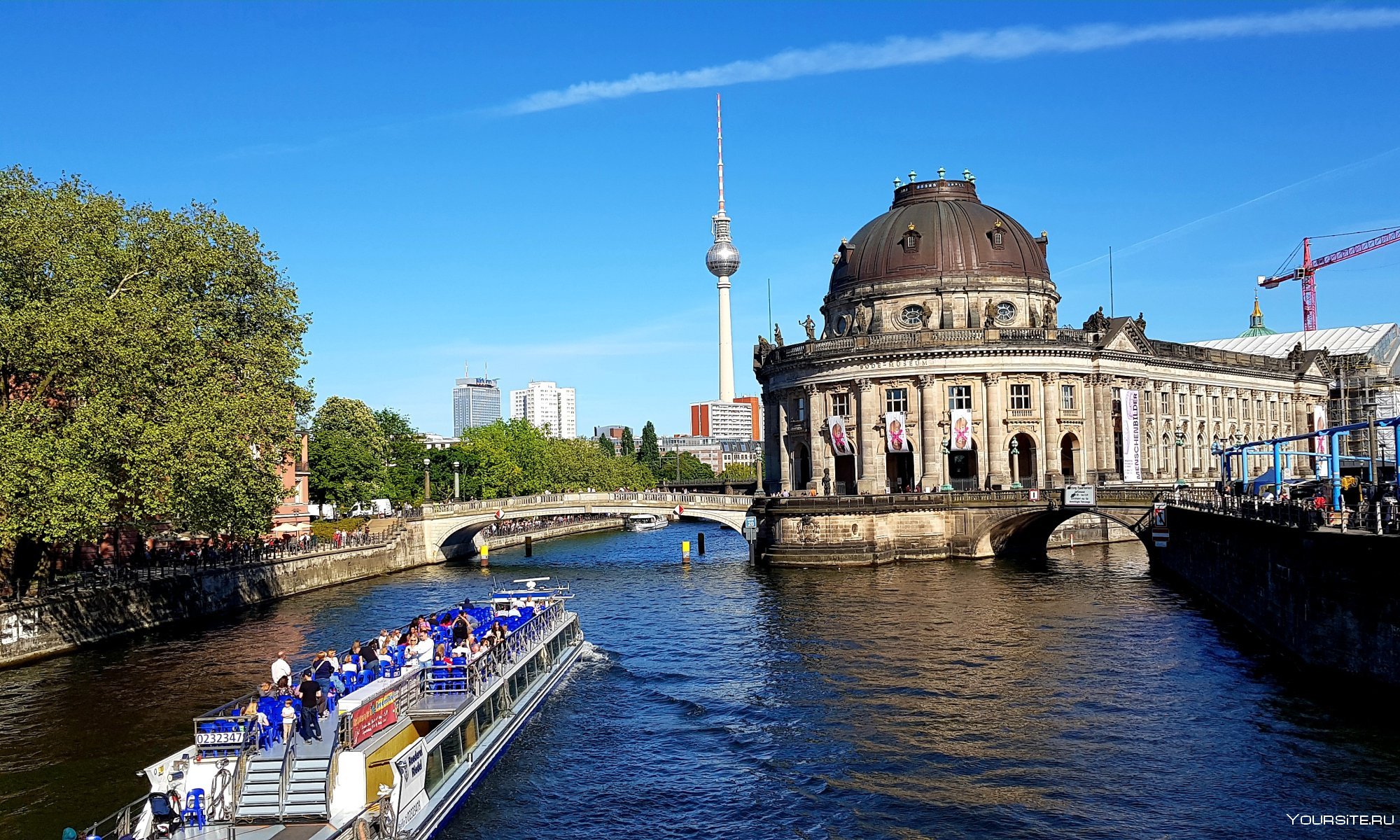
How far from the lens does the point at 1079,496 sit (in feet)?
281

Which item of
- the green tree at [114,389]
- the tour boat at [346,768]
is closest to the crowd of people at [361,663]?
the tour boat at [346,768]

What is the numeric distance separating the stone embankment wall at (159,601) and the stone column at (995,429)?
52608 millimetres

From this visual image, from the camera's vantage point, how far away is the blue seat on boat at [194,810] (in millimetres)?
25953

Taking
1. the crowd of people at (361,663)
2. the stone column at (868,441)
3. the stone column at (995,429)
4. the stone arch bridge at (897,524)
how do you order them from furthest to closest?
1. the stone column at (868,441)
2. the stone column at (995,429)
3. the stone arch bridge at (897,524)
4. the crowd of people at (361,663)

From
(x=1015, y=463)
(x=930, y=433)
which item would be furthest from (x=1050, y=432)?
(x=930, y=433)

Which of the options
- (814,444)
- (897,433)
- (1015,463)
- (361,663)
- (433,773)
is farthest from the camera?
(814,444)

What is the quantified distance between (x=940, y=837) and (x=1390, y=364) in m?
163

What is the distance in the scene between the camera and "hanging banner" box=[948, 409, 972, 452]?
103 meters

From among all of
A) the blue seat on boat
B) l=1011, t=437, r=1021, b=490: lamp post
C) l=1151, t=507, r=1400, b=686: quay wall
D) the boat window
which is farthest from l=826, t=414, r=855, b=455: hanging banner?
the blue seat on boat

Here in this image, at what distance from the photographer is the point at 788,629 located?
6066cm

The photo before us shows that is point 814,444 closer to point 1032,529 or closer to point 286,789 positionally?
point 1032,529

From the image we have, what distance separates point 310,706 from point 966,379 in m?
82.6

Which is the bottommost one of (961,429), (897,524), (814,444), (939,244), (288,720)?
(288,720)

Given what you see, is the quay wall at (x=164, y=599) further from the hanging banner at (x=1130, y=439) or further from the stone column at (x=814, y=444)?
the hanging banner at (x=1130, y=439)
